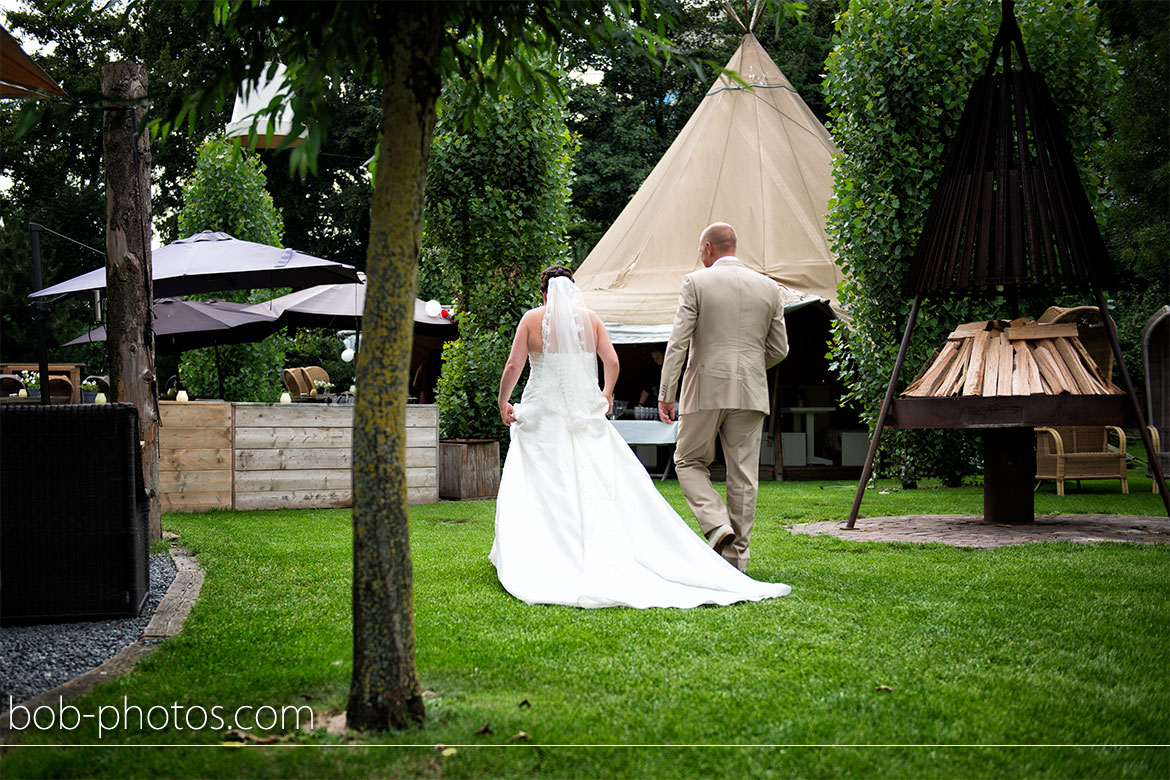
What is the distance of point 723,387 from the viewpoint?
5.76 meters

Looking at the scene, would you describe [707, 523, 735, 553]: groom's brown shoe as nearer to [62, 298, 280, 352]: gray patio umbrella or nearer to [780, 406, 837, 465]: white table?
[62, 298, 280, 352]: gray patio umbrella

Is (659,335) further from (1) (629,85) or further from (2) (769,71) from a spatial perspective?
(1) (629,85)

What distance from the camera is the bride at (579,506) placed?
16.9 ft

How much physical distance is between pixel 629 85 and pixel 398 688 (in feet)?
90.6

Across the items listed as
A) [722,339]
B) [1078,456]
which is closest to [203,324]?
[722,339]

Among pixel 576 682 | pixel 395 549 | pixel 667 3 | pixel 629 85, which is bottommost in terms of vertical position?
pixel 576 682

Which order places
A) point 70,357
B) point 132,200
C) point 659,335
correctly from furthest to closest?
point 70,357 → point 659,335 → point 132,200

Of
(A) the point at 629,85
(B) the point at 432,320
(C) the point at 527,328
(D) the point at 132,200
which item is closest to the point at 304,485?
(D) the point at 132,200

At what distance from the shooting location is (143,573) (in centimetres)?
486

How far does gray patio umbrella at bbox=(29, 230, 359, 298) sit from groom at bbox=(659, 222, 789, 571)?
600cm

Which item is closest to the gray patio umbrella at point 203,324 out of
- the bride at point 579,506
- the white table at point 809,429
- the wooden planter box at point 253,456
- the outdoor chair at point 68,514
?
the wooden planter box at point 253,456

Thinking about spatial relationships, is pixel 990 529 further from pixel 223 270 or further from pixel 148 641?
pixel 223 270

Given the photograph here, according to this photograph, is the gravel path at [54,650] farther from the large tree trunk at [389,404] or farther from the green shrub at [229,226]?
the green shrub at [229,226]

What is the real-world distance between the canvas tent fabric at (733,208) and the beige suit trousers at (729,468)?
7.78 m
